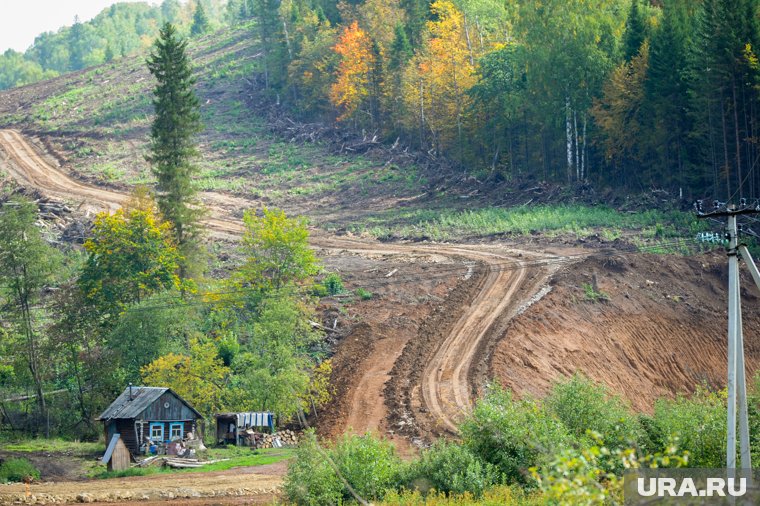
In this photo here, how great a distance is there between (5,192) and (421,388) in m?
48.1

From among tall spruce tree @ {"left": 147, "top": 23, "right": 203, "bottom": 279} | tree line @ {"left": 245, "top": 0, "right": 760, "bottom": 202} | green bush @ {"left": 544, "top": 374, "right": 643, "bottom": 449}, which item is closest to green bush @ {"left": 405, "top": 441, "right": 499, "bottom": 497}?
green bush @ {"left": 544, "top": 374, "right": 643, "bottom": 449}

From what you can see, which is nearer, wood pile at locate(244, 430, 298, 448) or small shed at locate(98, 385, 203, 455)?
small shed at locate(98, 385, 203, 455)

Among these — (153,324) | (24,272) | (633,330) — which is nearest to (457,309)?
(633,330)

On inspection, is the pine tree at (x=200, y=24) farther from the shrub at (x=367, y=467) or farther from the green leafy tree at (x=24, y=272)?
the shrub at (x=367, y=467)

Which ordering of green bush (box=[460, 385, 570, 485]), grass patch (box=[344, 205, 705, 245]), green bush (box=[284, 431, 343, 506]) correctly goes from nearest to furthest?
green bush (box=[284, 431, 343, 506]) < green bush (box=[460, 385, 570, 485]) < grass patch (box=[344, 205, 705, 245])

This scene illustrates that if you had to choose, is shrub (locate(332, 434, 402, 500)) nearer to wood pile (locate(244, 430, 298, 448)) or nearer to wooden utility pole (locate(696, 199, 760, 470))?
wooden utility pole (locate(696, 199, 760, 470))

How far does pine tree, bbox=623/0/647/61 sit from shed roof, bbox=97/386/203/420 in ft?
133

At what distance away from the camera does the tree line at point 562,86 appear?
5888 cm

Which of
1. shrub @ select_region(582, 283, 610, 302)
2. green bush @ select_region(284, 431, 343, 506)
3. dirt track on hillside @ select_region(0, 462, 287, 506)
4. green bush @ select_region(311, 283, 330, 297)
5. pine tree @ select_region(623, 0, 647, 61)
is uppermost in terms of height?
pine tree @ select_region(623, 0, 647, 61)

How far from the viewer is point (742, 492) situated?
77.1ft

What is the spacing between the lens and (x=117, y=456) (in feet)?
130

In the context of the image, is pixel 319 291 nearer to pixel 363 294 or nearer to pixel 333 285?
pixel 333 285

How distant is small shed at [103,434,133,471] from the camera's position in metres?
39.3
